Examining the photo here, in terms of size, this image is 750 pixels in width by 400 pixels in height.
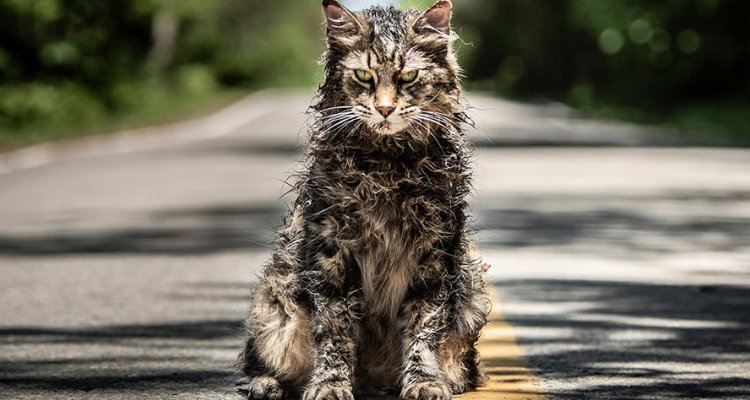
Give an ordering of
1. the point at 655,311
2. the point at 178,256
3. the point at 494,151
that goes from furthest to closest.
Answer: the point at 494,151 < the point at 178,256 < the point at 655,311

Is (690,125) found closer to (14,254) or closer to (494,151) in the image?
(494,151)

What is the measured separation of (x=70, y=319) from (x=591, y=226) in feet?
19.3

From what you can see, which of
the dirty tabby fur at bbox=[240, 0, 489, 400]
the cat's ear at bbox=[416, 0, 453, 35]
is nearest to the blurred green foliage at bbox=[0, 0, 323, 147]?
the dirty tabby fur at bbox=[240, 0, 489, 400]

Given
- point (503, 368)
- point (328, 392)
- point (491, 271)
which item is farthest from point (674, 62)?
point (328, 392)

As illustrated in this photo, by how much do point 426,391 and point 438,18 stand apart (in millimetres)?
1373

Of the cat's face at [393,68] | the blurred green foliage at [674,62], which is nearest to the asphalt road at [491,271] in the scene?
the cat's face at [393,68]

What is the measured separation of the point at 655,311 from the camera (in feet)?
26.1

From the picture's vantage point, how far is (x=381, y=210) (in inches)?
199

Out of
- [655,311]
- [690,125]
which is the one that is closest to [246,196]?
[655,311]

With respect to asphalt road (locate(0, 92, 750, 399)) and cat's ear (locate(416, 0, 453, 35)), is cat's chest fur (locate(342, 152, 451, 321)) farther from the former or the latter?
asphalt road (locate(0, 92, 750, 399))

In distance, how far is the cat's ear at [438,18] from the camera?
500 cm

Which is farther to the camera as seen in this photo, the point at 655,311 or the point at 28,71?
the point at 28,71

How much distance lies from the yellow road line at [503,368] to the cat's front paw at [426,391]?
44 centimetres

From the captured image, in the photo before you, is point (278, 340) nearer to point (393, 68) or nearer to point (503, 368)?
point (393, 68)
